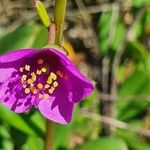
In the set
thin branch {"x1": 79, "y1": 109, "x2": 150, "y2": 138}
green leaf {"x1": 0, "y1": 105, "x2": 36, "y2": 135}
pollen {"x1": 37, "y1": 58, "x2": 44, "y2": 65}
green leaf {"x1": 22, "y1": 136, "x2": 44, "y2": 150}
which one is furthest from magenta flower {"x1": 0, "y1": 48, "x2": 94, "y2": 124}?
thin branch {"x1": 79, "y1": 109, "x2": 150, "y2": 138}

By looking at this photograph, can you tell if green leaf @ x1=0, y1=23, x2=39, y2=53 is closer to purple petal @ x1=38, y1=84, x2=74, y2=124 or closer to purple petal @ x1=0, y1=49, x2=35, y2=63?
purple petal @ x1=38, y1=84, x2=74, y2=124

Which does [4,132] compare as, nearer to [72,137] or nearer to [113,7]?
[72,137]

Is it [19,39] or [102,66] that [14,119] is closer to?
[19,39]

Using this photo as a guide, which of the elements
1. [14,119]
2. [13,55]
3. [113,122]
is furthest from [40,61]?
[113,122]

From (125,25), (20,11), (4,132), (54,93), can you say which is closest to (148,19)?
(125,25)

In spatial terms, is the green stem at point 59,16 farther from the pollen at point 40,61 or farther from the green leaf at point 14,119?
the green leaf at point 14,119

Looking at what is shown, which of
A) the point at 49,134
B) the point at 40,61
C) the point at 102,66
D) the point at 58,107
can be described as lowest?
the point at 102,66
